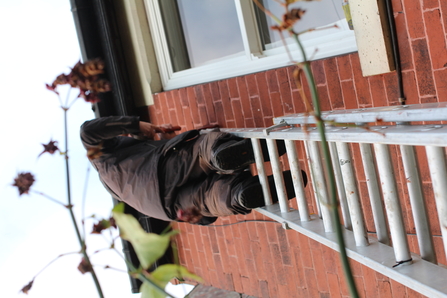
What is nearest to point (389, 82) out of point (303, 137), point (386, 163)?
point (303, 137)

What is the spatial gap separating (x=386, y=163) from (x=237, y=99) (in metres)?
2.16

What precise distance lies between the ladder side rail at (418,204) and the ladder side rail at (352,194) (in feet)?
0.81

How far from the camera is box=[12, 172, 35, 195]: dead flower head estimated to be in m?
0.69

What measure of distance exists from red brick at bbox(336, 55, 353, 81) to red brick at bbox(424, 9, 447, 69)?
0.49 metres

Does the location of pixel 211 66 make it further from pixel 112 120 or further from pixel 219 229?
pixel 219 229

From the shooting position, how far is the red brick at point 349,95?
2.46 meters

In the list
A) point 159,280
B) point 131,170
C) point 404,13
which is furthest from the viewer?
point 131,170

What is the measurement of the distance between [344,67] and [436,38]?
558mm

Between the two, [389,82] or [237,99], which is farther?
[237,99]

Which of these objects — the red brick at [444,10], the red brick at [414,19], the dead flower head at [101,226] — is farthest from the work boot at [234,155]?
the dead flower head at [101,226]

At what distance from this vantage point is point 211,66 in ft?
12.4

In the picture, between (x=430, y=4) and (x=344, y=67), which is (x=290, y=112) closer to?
(x=344, y=67)

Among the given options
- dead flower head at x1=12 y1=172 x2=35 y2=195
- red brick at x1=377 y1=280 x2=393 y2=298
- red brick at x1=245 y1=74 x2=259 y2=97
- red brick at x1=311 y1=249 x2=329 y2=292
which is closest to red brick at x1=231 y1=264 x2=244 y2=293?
red brick at x1=311 y1=249 x2=329 y2=292

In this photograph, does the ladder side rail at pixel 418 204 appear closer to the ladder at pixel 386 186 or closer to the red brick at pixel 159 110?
the ladder at pixel 386 186
